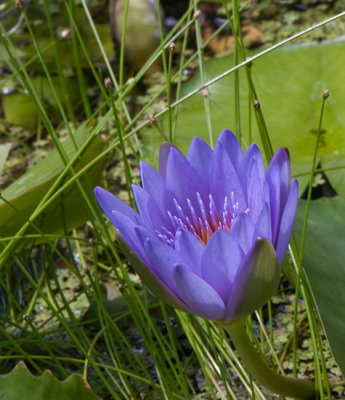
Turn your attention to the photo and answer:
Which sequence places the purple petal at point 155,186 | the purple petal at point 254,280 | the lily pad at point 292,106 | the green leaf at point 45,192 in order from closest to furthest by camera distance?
1. the purple petal at point 254,280
2. the purple petal at point 155,186
3. the green leaf at point 45,192
4. the lily pad at point 292,106

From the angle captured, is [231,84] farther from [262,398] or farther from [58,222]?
[262,398]

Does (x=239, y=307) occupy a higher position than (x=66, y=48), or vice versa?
(x=66, y=48)

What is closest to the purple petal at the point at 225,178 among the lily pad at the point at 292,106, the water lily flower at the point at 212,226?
the water lily flower at the point at 212,226

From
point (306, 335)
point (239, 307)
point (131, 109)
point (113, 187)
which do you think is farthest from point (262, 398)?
point (131, 109)

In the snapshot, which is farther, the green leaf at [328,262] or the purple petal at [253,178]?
the green leaf at [328,262]

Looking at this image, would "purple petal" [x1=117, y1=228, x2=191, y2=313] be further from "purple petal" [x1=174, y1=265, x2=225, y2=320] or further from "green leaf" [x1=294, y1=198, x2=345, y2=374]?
"green leaf" [x1=294, y1=198, x2=345, y2=374]

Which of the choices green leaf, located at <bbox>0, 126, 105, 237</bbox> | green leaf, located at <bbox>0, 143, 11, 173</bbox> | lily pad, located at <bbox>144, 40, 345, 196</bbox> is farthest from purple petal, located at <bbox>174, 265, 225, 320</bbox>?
lily pad, located at <bbox>144, 40, 345, 196</bbox>

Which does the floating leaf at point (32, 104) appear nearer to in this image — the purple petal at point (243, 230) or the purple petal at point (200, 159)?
the purple petal at point (200, 159)
